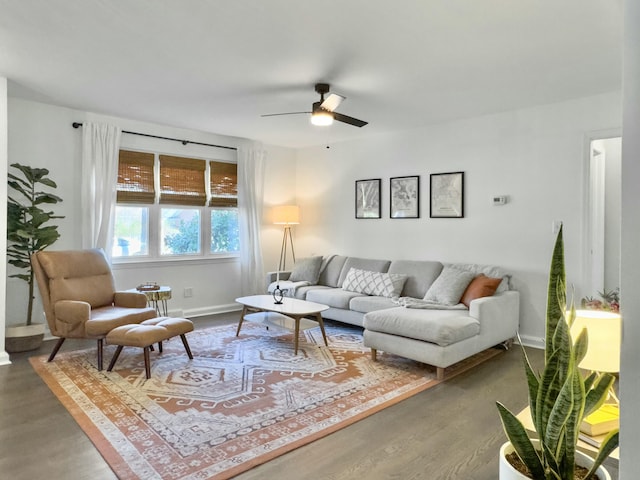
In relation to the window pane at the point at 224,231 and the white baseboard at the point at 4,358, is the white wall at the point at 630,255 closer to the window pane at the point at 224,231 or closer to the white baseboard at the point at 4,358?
the white baseboard at the point at 4,358

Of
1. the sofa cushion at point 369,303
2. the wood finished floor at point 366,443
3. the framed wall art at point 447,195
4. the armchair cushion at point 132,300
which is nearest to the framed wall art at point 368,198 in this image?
the framed wall art at point 447,195

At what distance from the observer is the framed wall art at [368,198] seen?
563 centimetres

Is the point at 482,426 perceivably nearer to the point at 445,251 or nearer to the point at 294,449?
the point at 294,449

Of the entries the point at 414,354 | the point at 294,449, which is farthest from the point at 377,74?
the point at 294,449

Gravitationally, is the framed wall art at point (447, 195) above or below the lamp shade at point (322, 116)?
below

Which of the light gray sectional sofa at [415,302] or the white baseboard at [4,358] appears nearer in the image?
the light gray sectional sofa at [415,302]

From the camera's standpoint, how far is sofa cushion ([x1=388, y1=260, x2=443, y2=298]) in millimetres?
4684

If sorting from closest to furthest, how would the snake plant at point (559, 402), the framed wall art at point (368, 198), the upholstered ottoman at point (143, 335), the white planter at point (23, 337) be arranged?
the snake plant at point (559, 402) → the upholstered ottoman at point (143, 335) → the white planter at point (23, 337) → the framed wall art at point (368, 198)

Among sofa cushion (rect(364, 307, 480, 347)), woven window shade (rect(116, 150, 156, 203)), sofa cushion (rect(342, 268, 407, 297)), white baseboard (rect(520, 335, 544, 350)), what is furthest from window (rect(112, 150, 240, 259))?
white baseboard (rect(520, 335, 544, 350))

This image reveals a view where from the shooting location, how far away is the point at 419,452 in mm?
2227

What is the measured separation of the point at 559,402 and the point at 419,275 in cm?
387

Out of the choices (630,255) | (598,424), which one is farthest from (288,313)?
(630,255)

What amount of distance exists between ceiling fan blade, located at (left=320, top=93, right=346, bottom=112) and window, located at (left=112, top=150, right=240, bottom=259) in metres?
2.74

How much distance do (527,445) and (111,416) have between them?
8.07 feet
